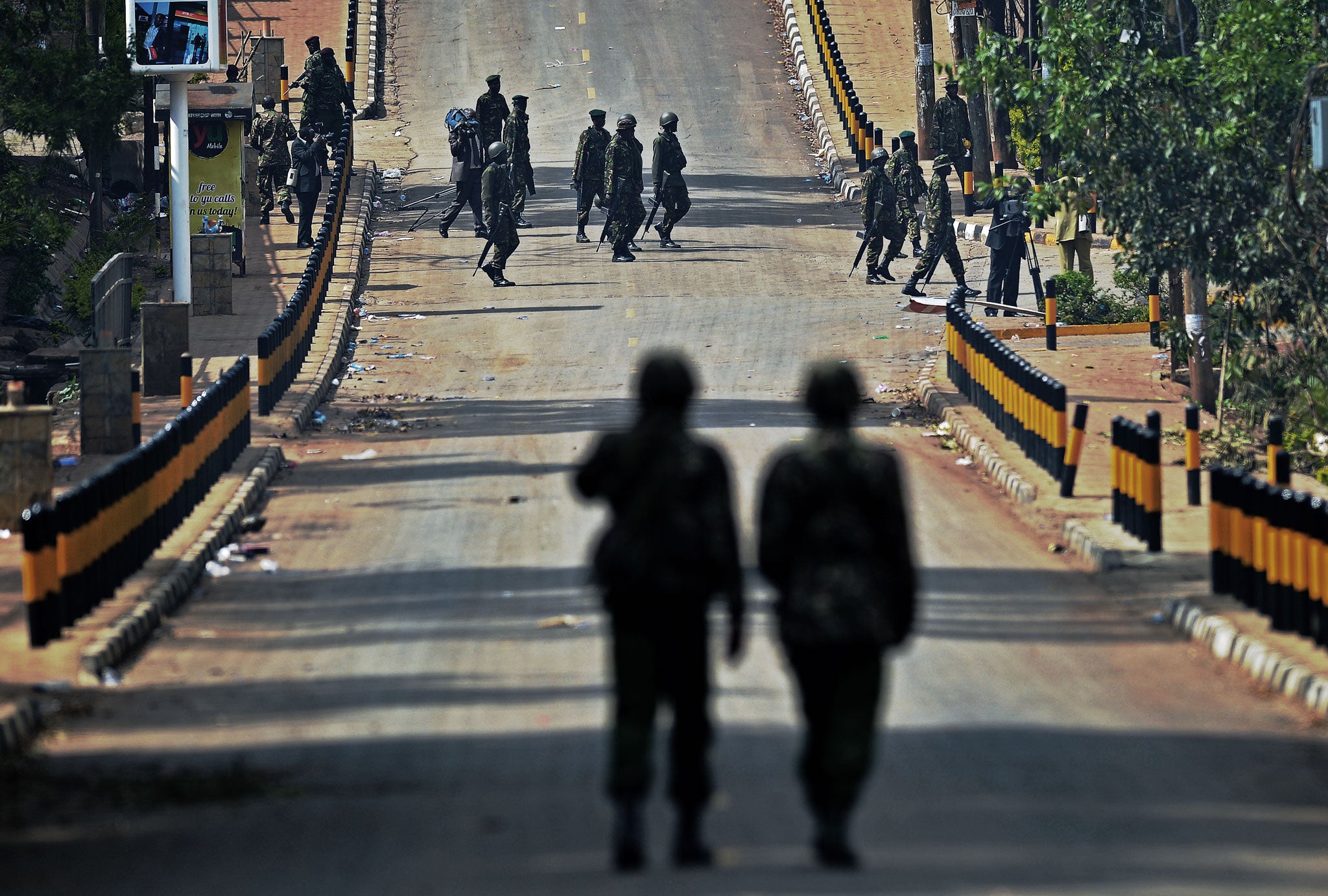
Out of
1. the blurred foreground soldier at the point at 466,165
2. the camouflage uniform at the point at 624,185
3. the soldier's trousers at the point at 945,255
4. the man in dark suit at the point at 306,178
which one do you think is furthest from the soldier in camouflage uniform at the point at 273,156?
the soldier's trousers at the point at 945,255

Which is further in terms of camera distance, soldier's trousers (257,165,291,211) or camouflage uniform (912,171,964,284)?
soldier's trousers (257,165,291,211)

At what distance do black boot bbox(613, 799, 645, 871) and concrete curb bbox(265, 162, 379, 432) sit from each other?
12.4 meters

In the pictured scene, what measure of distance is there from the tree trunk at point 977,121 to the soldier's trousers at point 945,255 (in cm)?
719

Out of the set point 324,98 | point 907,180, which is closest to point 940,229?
point 907,180

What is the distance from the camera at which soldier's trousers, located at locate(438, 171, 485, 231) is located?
29500 mm

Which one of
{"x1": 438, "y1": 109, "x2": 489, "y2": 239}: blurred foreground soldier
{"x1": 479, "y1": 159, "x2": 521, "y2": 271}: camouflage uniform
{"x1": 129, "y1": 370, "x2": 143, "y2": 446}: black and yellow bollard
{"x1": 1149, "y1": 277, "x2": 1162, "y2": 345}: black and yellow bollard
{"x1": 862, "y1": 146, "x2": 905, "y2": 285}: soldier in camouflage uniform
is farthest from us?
{"x1": 438, "y1": 109, "x2": 489, "y2": 239}: blurred foreground soldier

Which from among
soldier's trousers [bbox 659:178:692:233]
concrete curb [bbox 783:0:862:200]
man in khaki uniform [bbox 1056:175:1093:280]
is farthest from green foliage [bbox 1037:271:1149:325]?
concrete curb [bbox 783:0:862:200]

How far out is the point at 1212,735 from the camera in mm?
8445

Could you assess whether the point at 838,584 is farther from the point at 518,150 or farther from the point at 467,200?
the point at 467,200

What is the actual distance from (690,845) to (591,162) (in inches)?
908

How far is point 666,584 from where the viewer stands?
608 cm

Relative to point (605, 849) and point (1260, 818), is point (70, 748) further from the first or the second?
point (1260, 818)

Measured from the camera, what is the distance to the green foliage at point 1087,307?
2394 cm

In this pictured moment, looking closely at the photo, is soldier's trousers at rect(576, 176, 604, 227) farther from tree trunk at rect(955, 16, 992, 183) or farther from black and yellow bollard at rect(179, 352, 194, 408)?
black and yellow bollard at rect(179, 352, 194, 408)
